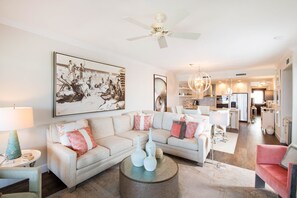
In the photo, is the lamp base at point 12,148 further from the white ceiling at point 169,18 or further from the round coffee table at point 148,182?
the white ceiling at point 169,18

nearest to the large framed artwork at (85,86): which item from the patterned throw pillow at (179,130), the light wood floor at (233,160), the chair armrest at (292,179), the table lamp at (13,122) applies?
the table lamp at (13,122)

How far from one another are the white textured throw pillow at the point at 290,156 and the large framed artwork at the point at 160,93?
4256mm

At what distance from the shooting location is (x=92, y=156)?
2.45m

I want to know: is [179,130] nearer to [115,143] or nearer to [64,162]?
[115,143]

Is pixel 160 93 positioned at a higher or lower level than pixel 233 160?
higher

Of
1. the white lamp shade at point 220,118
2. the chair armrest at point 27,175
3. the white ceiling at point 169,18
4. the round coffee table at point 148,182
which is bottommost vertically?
the round coffee table at point 148,182

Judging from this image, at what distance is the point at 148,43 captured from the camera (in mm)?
3311

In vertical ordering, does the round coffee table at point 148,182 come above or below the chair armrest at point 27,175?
below

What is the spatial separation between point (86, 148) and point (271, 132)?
641cm

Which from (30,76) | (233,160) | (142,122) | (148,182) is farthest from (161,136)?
(30,76)

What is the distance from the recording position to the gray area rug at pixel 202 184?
84.1 inches

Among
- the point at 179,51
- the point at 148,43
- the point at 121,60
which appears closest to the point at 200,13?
the point at 148,43

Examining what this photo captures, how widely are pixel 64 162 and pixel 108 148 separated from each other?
0.76 metres

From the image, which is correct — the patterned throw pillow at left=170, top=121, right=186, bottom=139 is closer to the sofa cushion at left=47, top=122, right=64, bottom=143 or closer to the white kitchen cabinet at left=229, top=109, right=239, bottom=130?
the sofa cushion at left=47, top=122, right=64, bottom=143
